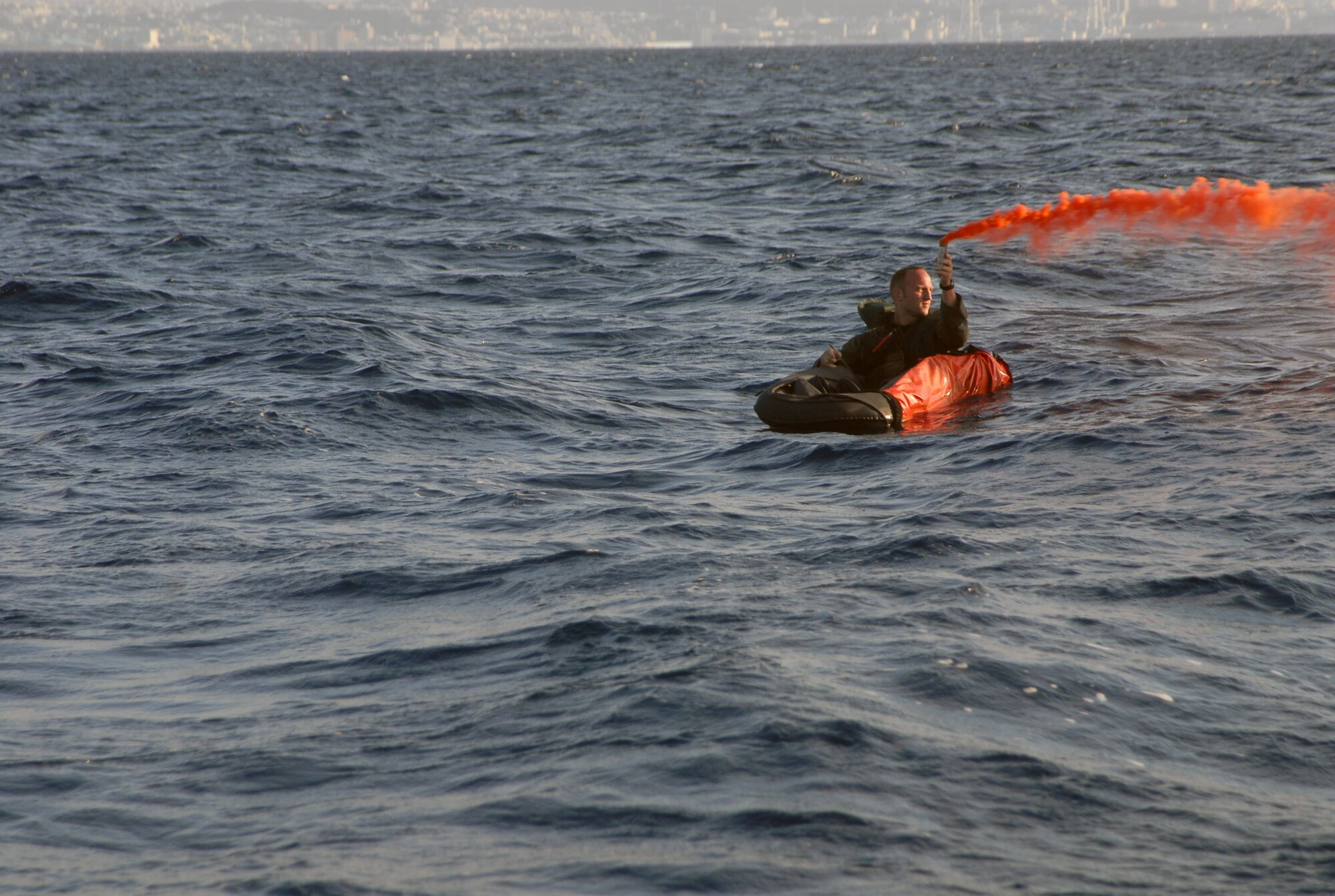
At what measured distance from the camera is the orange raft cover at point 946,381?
12.3m

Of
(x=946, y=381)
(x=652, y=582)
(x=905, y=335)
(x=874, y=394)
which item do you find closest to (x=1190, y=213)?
(x=905, y=335)

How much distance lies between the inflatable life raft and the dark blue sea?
0.73 feet

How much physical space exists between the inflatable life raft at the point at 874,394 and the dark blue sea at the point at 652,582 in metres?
0.22

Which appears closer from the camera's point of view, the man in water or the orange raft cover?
the orange raft cover

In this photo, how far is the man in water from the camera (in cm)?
1307

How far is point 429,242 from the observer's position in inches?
965

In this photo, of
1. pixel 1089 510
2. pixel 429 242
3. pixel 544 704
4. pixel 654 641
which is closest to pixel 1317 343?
pixel 1089 510

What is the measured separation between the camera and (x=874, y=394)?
39.6 feet

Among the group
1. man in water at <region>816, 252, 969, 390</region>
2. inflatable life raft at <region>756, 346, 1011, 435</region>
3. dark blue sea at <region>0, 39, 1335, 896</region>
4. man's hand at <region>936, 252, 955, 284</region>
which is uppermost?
man's hand at <region>936, 252, 955, 284</region>

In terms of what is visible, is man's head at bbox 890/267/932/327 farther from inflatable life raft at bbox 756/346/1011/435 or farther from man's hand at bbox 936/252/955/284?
inflatable life raft at bbox 756/346/1011/435

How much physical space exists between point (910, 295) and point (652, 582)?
5.87m

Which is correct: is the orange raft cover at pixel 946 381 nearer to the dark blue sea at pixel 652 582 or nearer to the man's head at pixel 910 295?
the dark blue sea at pixel 652 582

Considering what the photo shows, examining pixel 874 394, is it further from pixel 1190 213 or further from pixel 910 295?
pixel 1190 213

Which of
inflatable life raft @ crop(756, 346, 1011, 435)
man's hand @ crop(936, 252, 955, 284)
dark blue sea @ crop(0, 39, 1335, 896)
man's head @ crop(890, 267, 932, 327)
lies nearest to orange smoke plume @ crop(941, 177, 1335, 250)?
dark blue sea @ crop(0, 39, 1335, 896)
